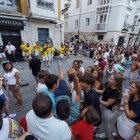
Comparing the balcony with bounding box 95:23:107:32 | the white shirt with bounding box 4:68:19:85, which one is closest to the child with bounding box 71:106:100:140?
the white shirt with bounding box 4:68:19:85

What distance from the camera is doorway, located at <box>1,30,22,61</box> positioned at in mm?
9598

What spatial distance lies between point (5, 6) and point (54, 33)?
500 centimetres

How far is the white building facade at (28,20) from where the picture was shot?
30.2 feet

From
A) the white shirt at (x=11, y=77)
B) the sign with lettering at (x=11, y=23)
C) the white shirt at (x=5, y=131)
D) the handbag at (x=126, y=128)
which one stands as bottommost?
the handbag at (x=126, y=128)

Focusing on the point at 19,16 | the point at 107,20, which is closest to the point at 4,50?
the point at 19,16

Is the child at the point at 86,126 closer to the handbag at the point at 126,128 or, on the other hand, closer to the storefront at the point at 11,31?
the handbag at the point at 126,128

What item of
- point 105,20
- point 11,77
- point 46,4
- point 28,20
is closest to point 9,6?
point 28,20

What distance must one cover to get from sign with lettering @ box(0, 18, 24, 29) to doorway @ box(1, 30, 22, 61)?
22.3 inches

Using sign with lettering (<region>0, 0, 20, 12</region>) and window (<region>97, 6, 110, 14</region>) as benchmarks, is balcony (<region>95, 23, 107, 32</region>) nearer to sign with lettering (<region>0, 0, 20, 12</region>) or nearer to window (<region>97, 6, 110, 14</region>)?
window (<region>97, 6, 110, 14</region>)

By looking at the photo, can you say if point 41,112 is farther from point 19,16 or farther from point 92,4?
point 92,4

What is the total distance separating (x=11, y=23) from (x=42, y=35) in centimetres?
310

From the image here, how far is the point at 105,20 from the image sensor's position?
64.8ft

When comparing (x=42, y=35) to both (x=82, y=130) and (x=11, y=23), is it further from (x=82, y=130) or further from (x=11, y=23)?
(x=82, y=130)

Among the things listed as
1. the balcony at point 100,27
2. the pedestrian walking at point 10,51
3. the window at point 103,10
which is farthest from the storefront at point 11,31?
the window at point 103,10
